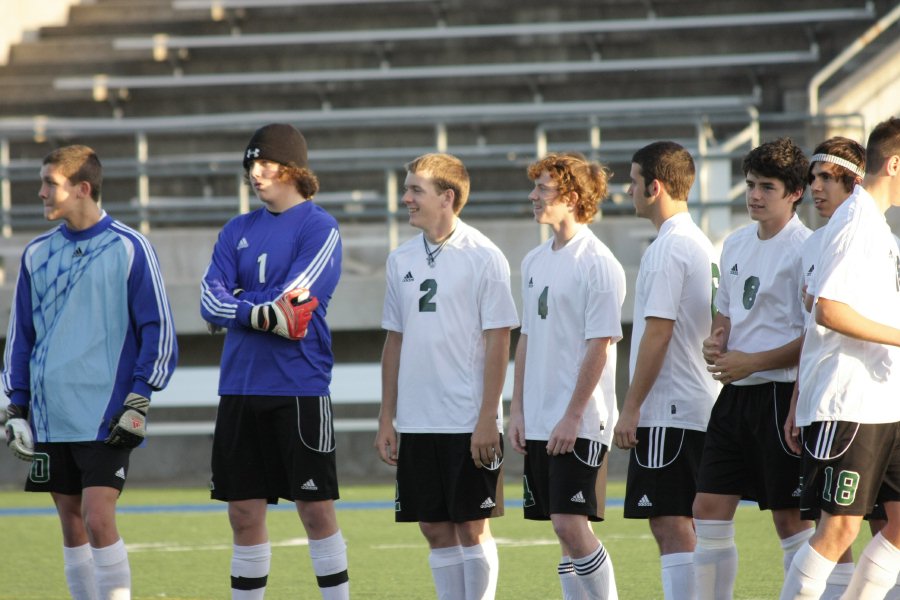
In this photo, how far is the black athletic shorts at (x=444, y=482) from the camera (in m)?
5.10

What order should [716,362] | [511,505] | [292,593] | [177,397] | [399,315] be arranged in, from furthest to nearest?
1. [177,397]
2. [511,505]
3. [292,593]
4. [399,315]
5. [716,362]

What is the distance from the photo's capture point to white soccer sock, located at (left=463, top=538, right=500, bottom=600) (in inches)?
201

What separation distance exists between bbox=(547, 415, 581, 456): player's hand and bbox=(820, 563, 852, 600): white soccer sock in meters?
1.03

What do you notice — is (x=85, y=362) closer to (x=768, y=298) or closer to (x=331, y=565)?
(x=331, y=565)

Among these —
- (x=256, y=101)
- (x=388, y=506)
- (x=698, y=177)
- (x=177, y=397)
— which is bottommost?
(x=388, y=506)

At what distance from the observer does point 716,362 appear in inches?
194

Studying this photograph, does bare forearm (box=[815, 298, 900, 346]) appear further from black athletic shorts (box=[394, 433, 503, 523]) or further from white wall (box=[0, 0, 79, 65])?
white wall (box=[0, 0, 79, 65])

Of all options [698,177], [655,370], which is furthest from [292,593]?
[698,177]

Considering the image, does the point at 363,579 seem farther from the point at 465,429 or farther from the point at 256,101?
the point at 256,101

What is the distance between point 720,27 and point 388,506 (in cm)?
844

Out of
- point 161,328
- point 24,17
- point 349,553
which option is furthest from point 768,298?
point 24,17

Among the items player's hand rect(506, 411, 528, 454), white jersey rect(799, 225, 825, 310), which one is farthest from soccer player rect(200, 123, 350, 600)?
white jersey rect(799, 225, 825, 310)

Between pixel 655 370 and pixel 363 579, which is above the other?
pixel 655 370

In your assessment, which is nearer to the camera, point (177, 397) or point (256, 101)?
point (177, 397)
